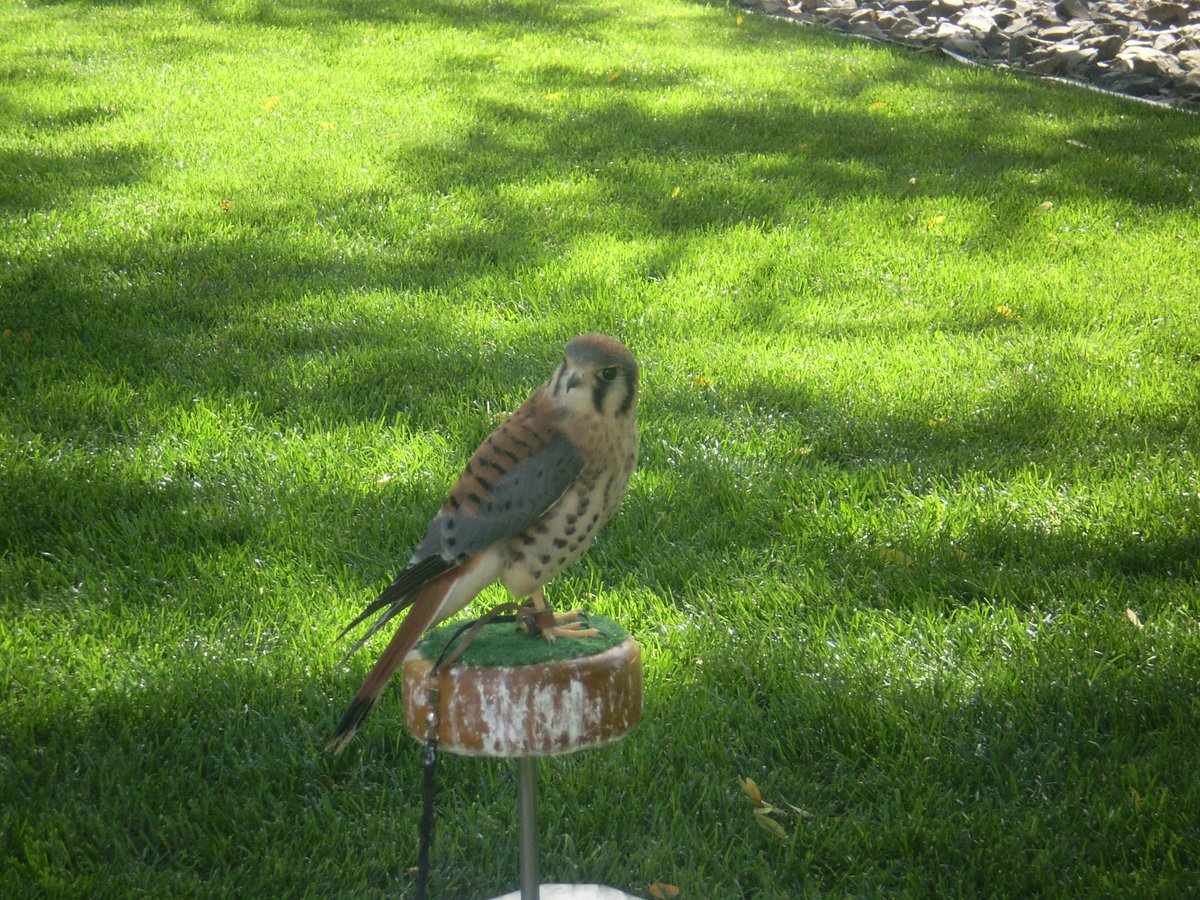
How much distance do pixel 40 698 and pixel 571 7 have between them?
1052 cm

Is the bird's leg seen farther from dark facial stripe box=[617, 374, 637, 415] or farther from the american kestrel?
dark facial stripe box=[617, 374, 637, 415]

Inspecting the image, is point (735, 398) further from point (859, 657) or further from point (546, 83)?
point (546, 83)

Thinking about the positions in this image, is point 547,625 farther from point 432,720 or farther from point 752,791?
point 752,791

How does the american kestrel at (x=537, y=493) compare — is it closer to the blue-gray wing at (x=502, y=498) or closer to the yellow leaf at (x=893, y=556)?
the blue-gray wing at (x=502, y=498)

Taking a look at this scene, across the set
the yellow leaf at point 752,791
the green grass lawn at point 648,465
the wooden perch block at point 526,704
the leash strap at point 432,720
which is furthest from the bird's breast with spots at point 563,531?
the yellow leaf at point 752,791

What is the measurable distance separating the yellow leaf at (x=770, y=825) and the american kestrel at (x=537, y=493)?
3.02ft

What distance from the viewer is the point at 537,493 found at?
2482 mm

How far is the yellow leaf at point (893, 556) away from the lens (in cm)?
422

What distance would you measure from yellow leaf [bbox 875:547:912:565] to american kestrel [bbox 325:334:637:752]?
6.34ft

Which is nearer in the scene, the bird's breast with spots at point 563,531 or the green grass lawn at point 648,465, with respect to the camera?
the bird's breast with spots at point 563,531

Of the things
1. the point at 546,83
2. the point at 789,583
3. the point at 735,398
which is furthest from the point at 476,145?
the point at 789,583

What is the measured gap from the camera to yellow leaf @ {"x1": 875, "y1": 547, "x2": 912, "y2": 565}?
4.22 meters

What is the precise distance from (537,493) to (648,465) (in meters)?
2.43

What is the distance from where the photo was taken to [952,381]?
18.1 feet
